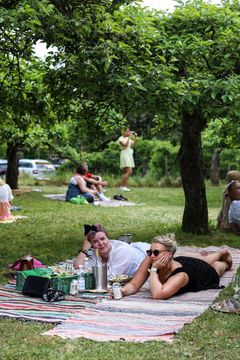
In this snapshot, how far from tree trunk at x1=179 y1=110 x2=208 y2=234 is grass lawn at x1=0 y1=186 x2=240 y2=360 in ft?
1.04

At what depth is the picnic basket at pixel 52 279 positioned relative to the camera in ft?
19.9

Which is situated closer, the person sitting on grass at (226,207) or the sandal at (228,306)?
the sandal at (228,306)

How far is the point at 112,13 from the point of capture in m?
8.28

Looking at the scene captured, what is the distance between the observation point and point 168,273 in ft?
20.3

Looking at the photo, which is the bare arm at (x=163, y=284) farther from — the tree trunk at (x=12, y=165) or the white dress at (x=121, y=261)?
the tree trunk at (x=12, y=165)

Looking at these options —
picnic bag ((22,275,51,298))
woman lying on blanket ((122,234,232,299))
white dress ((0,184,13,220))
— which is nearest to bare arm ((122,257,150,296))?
woman lying on blanket ((122,234,232,299))

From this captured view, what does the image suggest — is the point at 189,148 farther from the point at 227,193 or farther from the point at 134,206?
the point at 134,206

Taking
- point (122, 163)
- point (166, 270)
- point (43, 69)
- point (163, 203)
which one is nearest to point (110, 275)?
point (166, 270)

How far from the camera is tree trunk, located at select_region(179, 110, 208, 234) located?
33.9 feet

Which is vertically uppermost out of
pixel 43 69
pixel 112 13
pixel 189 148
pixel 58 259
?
pixel 112 13

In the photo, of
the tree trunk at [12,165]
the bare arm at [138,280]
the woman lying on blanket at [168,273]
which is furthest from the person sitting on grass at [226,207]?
the tree trunk at [12,165]

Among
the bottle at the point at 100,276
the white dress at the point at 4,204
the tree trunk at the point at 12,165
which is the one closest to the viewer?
the bottle at the point at 100,276

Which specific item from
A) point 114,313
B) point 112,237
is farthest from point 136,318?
point 112,237

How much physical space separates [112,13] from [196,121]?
2.76m
